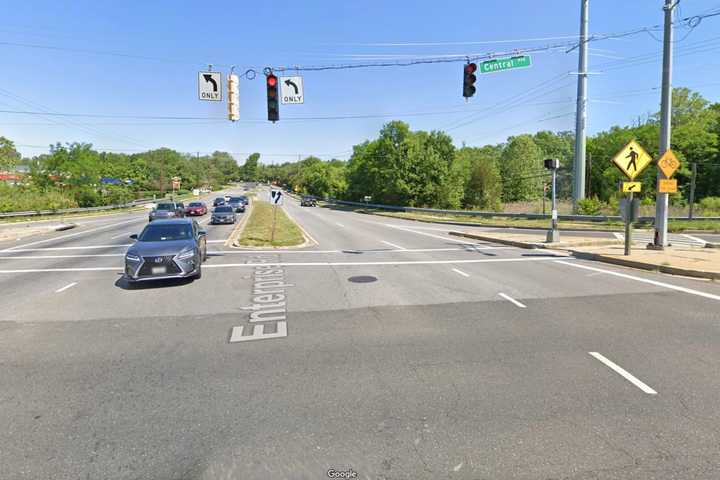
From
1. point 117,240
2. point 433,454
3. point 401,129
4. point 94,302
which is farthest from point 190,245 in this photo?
point 401,129

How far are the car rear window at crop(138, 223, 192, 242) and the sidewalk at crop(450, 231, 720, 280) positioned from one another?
43.4 feet

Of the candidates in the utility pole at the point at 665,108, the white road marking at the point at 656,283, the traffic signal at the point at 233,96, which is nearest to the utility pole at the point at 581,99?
the utility pole at the point at 665,108

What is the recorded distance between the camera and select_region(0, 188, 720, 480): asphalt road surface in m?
3.28

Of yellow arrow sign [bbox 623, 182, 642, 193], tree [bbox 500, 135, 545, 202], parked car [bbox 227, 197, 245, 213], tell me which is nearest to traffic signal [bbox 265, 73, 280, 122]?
yellow arrow sign [bbox 623, 182, 642, 193]

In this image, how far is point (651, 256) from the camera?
507 inches

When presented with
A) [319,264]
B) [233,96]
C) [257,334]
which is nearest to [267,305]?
[257,334]

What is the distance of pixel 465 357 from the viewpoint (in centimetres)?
532

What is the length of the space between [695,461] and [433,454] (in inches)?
81.8

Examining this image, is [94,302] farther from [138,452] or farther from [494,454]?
[494,454]

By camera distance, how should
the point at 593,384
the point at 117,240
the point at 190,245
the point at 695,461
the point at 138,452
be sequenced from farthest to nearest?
1. the point at 117,240
2. the point at 190,245
3. the point at 593,384
4. the point at 138,452
5. the point at 695,461

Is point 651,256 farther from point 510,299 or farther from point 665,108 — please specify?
point 510,299

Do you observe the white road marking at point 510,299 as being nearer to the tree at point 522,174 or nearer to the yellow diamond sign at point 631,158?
the yellow diamond sign at point 631,158

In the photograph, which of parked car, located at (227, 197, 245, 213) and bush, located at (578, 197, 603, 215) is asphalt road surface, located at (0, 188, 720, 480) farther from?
parked car, located at (227, 197, 245, 213)

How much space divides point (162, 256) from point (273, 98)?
7.93m
